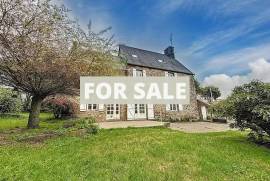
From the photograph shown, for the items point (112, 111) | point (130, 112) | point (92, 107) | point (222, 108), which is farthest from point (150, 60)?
point (222, 108)

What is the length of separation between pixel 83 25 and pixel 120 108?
33.8 feet

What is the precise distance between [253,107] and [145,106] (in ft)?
45.4

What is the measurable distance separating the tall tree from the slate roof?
9.90m

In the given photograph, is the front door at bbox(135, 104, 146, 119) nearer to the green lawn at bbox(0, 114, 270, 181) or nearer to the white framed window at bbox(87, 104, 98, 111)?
the white framed window at bbox(87, 104, 98, 111)

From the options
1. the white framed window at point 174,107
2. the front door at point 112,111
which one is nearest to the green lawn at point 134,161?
Result: the front door at point 112,111

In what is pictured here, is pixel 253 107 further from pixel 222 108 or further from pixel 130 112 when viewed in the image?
pixel 130 112

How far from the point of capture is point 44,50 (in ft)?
31.2

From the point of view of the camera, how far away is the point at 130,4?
1235cm

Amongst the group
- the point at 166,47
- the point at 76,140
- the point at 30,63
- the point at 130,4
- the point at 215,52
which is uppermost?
the point at 166,47


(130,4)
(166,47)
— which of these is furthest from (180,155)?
(166,47)

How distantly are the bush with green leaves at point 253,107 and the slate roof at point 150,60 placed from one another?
13.3 metres

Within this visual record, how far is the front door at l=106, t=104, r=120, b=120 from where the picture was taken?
2019 centimetres

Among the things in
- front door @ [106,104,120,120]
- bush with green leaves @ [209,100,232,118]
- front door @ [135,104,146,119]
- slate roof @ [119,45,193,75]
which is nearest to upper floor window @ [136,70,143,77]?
slate roof @ [119,45,193,75]

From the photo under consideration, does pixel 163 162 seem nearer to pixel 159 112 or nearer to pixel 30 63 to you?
pixel 30 63
